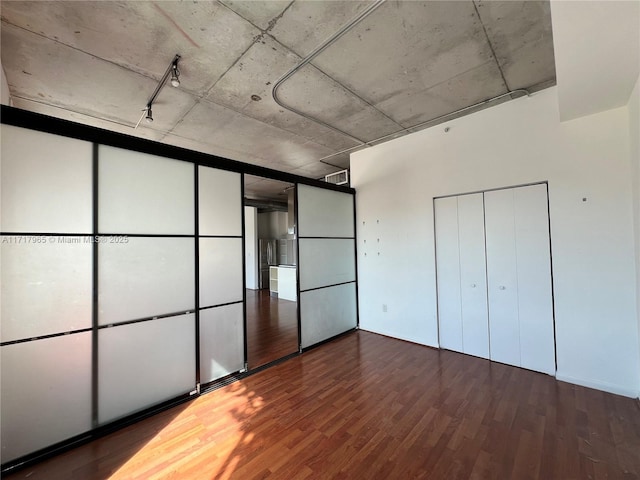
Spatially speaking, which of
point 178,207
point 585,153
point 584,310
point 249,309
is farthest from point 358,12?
point 249,309

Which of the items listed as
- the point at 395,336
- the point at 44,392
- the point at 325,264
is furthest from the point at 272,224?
the point at 44,392

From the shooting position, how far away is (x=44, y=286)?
6.33 ft

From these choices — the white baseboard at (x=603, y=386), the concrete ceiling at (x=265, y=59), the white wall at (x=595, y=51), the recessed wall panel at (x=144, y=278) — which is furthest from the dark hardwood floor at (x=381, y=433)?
the concrete ceiling at (x=265, y=59)

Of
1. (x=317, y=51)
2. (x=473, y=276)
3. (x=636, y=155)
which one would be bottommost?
(x=473, y=276)

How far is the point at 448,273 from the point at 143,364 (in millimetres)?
3892

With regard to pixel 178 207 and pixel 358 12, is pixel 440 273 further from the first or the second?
pixel 178 207

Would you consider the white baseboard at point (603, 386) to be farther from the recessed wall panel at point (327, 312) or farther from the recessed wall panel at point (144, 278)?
the recessed wall panel at point (144, 278)

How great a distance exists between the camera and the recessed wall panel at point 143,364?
2.18 metres

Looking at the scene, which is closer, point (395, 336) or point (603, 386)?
point (603, 386)

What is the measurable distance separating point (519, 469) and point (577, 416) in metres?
1.06

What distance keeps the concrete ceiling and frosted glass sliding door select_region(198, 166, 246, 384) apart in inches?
40.1

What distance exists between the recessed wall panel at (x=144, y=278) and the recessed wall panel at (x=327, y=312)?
173 centimetres

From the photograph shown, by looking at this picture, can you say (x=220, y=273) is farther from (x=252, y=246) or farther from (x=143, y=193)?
(x=252, y=246)

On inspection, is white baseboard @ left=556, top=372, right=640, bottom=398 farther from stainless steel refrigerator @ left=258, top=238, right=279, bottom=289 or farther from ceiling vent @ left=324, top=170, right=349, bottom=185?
stainless steel refrigerator @ left=258, top=238, right=279, bottom=289
